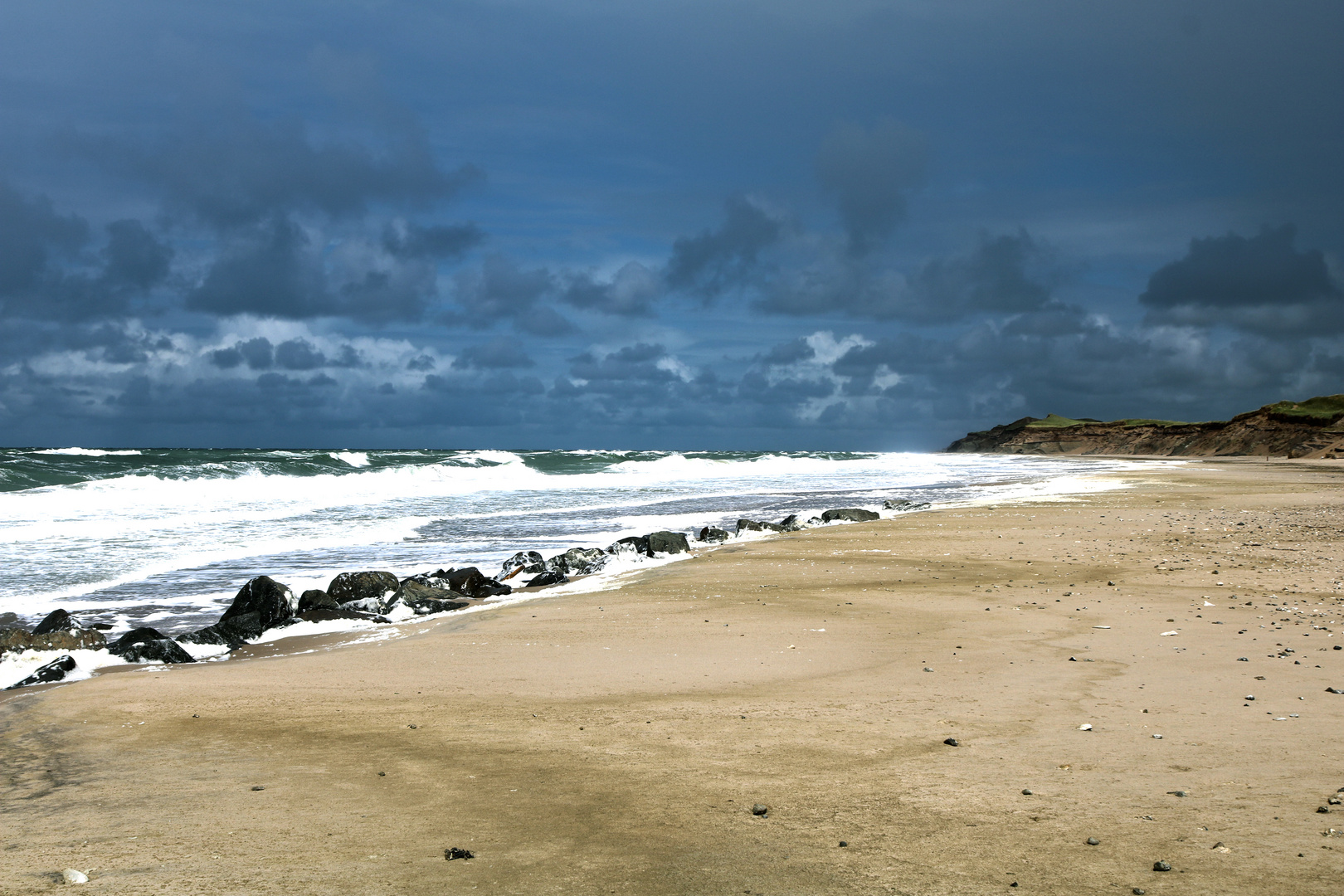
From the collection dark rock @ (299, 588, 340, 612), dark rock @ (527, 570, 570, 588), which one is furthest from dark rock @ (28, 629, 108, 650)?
dark rock @ (527, 570, 570, 588)

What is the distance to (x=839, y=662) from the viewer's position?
7.18 m

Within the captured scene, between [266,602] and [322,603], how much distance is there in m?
0.79

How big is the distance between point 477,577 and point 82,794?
26.6ft

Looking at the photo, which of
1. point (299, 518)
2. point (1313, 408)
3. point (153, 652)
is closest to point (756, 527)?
point (299, 518)

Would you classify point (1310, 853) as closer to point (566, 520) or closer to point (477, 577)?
point (477, 577)

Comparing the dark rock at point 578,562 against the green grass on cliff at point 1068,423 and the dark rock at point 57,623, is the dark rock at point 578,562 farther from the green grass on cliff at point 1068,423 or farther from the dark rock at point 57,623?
the green grass on cliff at point 1068,423

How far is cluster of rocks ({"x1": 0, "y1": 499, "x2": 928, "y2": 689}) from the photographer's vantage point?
325 inches

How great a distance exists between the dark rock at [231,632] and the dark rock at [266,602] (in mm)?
221

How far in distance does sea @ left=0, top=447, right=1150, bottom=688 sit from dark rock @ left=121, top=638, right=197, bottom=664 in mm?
1517

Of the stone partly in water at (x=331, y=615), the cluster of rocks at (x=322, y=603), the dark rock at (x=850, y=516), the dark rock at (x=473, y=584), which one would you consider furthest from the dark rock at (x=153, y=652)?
the dark rock at (x=850, y=516)

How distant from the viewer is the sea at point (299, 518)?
1275 cm

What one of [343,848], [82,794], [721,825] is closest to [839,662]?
[721,825]

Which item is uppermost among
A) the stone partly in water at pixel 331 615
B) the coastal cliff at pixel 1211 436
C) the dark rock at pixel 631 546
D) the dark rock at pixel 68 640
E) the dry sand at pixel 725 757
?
the coastal cliff at pixel 1211 436

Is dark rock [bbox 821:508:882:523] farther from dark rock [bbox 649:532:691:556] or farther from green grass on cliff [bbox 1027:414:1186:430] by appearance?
green grass on cliff [bbox 1027:414:1186:430]
